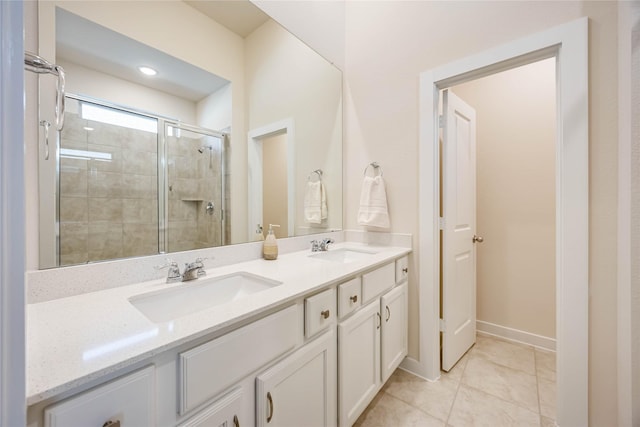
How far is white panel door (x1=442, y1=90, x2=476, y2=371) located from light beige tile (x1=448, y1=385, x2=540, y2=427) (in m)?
0.27

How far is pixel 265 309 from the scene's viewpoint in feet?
2.50

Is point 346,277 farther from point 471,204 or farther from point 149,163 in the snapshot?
point 471,204

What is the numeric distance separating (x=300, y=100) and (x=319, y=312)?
144 centimetres

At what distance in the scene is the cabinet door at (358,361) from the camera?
1116 mm

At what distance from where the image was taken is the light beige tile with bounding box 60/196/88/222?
0.87m

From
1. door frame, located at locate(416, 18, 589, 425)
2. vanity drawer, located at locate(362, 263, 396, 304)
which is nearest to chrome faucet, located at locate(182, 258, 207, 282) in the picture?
vanity drawer, located at locate(362, 263, 396, 304)

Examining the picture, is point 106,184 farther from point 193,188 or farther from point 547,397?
point 547,397

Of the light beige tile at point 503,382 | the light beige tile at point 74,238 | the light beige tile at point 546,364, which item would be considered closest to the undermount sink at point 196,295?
the light beige tile at point 74,238

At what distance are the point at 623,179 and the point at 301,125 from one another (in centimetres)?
166

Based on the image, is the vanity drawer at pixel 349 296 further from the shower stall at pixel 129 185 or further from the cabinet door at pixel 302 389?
the shower stall at pixel 129 185

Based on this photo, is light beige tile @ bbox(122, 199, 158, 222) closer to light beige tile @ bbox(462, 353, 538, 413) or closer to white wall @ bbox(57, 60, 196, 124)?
white wall @ bbox(57, 60, 196, 124)

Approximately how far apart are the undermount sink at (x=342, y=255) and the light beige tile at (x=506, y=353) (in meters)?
1.22

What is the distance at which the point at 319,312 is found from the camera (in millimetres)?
991

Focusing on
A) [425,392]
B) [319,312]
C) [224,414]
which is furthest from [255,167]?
[425,392]
